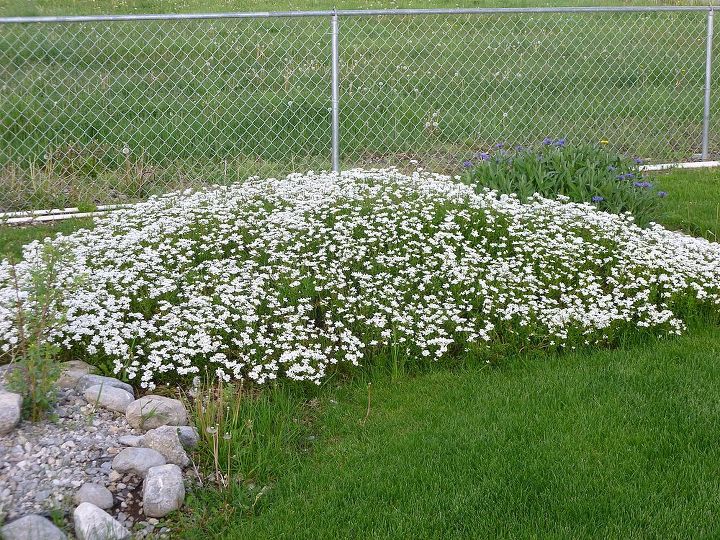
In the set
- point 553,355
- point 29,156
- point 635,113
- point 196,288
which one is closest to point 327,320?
point 196,288

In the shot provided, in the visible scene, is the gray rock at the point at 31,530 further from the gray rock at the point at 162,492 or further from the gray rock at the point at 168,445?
the gray rock at the point at 168,445

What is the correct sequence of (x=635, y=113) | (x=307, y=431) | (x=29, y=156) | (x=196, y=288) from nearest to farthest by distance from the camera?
(x=307, y=431)
(x=196, y=288)
(x=29, y=156)
(x=635, y=113)

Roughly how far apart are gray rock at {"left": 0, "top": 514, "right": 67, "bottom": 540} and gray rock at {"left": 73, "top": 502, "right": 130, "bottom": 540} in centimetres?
7

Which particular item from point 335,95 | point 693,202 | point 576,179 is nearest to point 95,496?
point 576,179

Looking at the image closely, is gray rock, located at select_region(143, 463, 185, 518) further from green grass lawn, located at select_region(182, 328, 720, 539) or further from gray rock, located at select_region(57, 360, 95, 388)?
gray rock, located at select_region(57, 360, 95, 388)

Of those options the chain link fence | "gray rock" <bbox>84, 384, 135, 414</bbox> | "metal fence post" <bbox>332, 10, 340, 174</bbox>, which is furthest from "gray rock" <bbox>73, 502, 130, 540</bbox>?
"metal fence post" <bbox>332, 10, 340, 174</bbox>

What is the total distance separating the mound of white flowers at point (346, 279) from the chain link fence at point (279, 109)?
1611 millimetres

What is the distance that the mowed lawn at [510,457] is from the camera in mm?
3322

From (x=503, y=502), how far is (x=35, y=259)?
11.2 ft

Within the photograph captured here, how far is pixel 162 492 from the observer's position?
11.1 ft

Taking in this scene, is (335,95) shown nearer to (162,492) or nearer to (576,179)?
(576,179)

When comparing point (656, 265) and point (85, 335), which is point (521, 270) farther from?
point (85, 335)

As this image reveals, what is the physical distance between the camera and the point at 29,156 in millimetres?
7891

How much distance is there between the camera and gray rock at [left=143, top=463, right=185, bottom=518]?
3.38 metres
